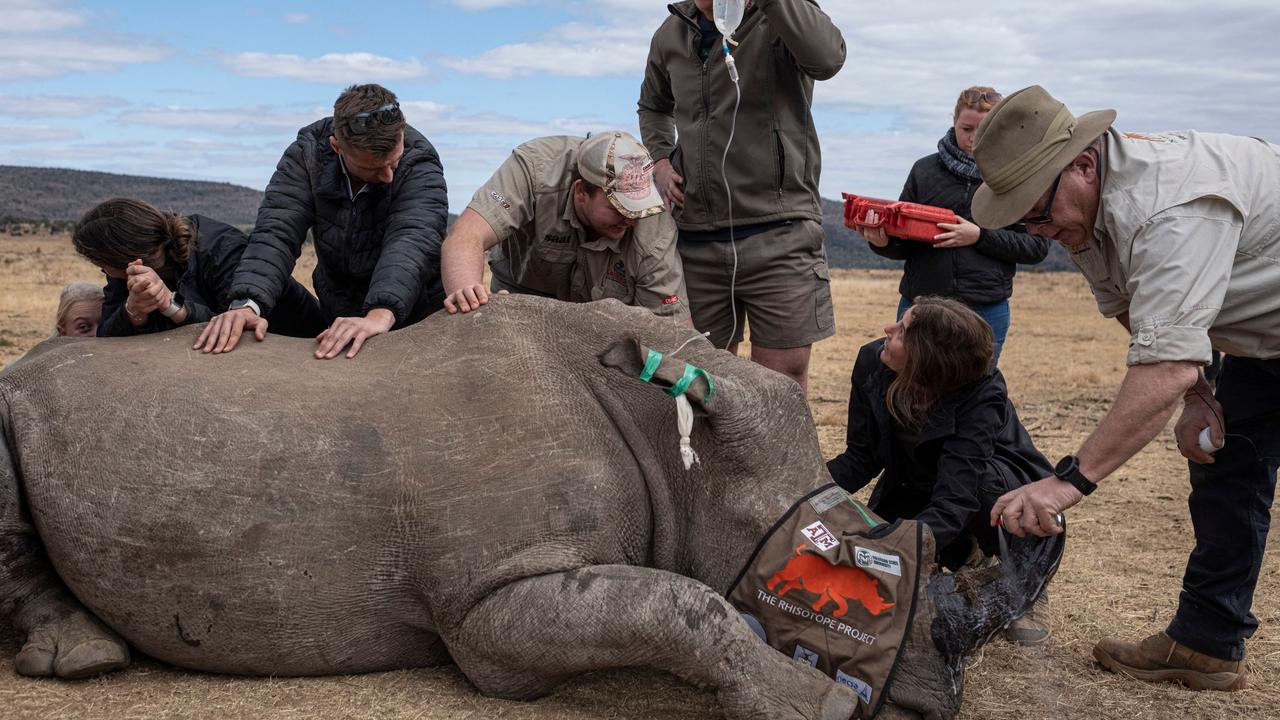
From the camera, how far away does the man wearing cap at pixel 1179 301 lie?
3701mm

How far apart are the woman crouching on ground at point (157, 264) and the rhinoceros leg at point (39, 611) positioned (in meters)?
0.77

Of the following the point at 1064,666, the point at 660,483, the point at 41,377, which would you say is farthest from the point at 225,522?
the point at 1064,666

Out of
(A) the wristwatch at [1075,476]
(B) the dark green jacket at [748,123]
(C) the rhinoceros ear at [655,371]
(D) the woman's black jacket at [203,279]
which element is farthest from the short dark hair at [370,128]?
(A) the wristwatch at [1075,476]

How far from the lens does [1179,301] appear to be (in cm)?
364

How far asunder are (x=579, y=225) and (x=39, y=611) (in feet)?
9.07

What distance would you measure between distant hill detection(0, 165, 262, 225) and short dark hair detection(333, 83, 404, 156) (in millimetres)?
67191

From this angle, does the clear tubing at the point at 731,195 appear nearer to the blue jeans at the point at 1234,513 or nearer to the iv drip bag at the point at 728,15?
the iv drip bag at the point at 728,15

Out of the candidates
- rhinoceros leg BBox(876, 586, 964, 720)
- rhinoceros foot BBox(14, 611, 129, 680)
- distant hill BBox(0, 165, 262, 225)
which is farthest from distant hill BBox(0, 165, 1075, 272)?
rhinoceros foot BBox(14, 611, 129, 680)

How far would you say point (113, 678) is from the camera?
13.6 ft

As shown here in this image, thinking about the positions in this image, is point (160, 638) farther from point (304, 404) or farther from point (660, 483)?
point (660, 483)

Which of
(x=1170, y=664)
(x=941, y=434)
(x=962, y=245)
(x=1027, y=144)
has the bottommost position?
(x=1170, y=664)

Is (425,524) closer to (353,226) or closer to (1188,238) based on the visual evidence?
(353,226)

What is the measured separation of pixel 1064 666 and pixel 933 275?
2.32 m

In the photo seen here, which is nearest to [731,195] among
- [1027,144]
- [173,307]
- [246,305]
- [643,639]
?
[1027,144]
